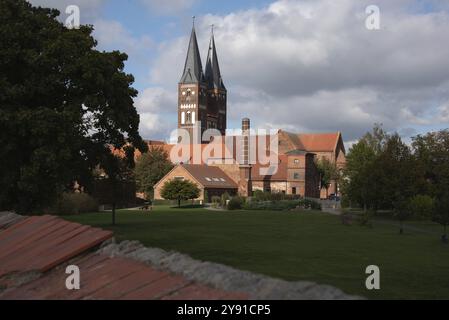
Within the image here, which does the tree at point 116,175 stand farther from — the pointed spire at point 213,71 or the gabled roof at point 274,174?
the pointed spire at point 213,71

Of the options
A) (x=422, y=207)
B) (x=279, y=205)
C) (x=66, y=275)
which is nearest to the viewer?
(x=66, y=275)

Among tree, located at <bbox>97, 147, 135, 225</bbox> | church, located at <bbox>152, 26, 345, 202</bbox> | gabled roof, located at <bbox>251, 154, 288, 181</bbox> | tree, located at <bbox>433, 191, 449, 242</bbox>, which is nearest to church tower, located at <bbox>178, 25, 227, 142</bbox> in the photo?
church, located at <bbox>152, 26, 345, 202</bbox>

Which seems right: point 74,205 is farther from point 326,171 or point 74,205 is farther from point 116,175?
point 326,171

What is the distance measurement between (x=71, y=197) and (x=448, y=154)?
124 feet

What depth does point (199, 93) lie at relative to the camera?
5374 inches

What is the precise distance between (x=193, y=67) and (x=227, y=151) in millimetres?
39820

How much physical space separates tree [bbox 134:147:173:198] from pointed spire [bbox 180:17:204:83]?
151 feet

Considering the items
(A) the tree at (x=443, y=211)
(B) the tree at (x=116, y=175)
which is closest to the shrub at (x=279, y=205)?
(B) the tree at (x=116, y=175)

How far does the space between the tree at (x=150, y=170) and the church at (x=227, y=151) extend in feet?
9.03

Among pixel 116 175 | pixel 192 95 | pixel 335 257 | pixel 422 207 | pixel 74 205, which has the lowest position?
Result: pixel 335 257

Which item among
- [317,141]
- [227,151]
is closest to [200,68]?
[317,141]
